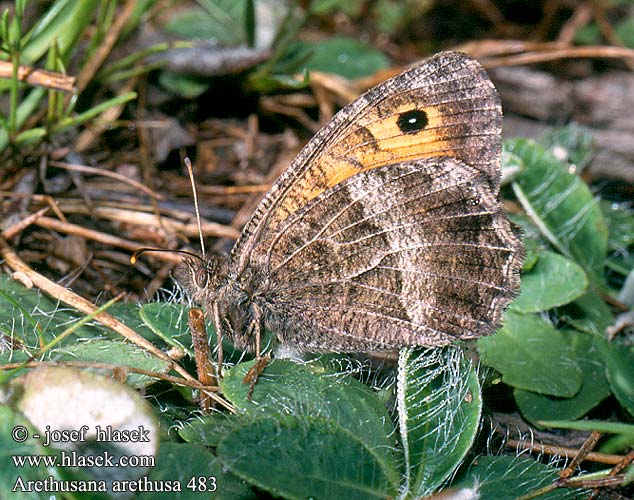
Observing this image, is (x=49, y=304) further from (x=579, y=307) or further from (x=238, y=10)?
(x=238, y=10)

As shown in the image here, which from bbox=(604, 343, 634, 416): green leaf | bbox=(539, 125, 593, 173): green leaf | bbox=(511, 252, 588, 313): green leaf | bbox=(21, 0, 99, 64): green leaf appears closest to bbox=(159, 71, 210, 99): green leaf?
bbox=(21, 0, 99, 64): green leaf

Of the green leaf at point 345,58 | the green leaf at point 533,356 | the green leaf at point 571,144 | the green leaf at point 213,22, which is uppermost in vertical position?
the green leaf at point 213,22

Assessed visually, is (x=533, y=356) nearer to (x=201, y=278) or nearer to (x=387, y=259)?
(x=387, y=259)

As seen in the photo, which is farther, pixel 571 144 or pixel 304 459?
pixel 571 144

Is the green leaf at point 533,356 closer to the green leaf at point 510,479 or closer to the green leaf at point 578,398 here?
the green leaf at point 578,398

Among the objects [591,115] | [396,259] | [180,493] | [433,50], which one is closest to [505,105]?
[591,115]

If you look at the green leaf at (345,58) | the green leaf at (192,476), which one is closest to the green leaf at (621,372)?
the green leaf at (192,476)

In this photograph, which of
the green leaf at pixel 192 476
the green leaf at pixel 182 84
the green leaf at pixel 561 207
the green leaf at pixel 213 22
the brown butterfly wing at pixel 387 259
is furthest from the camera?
the green leaf at pixel 213 22

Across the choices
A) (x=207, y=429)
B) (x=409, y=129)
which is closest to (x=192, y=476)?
(x=207, y=429)
